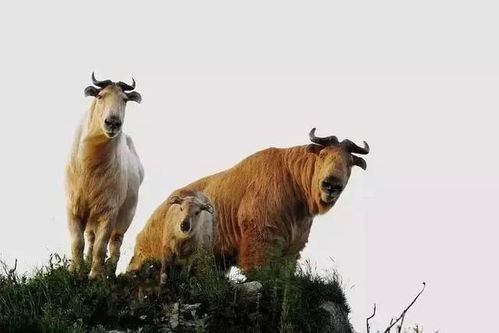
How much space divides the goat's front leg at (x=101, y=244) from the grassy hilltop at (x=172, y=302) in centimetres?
21

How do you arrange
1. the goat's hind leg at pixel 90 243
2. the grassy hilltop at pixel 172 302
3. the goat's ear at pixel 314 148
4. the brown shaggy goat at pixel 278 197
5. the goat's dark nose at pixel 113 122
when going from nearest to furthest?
the grassy hilltop at pixel 172 302, the goat's dark nose at pixel 113 122, the goat's hind leg at pixel 90 243, the brown shaggy goat at pixel 278 197, the goat's ear at pixel 314 148

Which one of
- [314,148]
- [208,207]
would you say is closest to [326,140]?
[314,148]

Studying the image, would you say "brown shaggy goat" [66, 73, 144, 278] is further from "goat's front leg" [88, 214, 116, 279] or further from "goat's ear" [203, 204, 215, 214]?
"goat's ear" [203, 204, 215, 214]

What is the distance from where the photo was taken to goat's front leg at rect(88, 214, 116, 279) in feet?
58.4

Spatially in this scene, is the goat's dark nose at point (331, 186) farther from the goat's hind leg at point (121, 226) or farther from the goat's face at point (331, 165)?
the goat's hind leg at point (121, 226)

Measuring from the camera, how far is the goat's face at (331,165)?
18969mm

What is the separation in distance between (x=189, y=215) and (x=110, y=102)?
1965 mm

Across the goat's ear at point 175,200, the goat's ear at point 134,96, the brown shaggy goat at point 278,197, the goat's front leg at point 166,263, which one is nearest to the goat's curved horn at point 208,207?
the goat's ear at point 175,200

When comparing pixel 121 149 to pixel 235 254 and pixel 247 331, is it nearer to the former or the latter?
pixel 235 254

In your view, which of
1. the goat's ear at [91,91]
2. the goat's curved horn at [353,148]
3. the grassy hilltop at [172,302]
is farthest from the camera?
the goat's curved horn at [353,148]

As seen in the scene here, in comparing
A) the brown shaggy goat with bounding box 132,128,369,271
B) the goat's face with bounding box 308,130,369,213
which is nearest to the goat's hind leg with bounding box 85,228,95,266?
the brown shaggy goat with bounding box 132,128,369,271

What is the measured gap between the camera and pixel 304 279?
17656 millimetres

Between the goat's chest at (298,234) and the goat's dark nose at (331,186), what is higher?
the goat's dark nose at (331,186)

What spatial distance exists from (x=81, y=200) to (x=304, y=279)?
336cm
